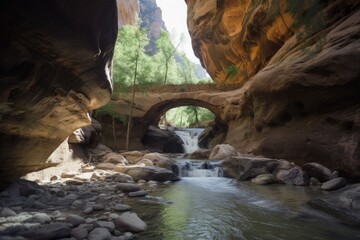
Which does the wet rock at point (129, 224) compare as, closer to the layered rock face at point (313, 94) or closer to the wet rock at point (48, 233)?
the wet rock at point (48, 233)

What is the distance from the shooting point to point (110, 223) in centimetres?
362

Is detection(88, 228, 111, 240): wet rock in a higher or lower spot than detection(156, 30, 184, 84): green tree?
lower

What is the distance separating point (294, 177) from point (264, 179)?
3.32 feet

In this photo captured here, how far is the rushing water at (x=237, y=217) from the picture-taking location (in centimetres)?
362

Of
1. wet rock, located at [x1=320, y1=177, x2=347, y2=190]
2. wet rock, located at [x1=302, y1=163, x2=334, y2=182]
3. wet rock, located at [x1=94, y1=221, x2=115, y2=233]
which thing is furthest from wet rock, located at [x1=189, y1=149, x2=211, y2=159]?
wet rock, located at [x1=94, y1=221, x2=115, y2=233]

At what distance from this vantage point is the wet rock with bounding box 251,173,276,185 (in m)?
8.36

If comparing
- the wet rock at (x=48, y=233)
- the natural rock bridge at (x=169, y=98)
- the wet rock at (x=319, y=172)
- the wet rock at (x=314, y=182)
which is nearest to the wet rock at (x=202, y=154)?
the natural rock bridge at (x=169, y=98)

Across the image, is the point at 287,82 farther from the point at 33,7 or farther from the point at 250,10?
the point at 250,10

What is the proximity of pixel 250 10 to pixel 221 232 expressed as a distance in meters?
18.7

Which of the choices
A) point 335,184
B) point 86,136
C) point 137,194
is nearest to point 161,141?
point 86,136

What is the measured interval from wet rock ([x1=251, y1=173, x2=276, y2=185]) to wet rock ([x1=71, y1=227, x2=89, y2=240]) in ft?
21.4

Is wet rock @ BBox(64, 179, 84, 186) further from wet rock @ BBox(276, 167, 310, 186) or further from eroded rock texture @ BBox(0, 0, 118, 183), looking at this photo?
wet rock @ BBox(276, 167, 310, 186)

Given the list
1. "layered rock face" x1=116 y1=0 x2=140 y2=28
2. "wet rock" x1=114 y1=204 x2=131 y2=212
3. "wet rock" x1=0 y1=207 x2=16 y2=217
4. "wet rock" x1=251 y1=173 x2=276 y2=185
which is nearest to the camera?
"wet rock" x1=0 y1=207 x2=16 y2=217

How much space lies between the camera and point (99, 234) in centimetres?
318
